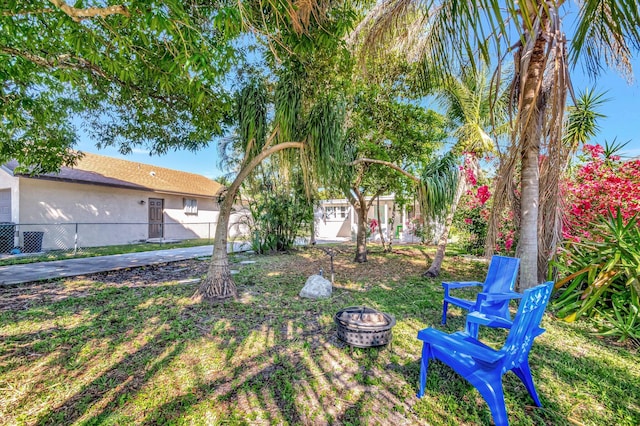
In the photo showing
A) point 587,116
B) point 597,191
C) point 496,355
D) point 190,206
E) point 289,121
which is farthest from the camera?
point 190,206

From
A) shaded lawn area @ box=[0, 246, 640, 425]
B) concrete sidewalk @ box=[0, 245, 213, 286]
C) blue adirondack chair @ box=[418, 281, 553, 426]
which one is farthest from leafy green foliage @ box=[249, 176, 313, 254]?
blue adirondack chair @ box=[418, 281, 553, 426]

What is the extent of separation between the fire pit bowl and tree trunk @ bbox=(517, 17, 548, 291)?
317 cm

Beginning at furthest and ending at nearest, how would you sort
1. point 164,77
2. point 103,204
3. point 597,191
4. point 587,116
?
1. point 103,204
2. point 587,116
3. point 597,191
4. point 164,77

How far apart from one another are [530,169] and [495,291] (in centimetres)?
234

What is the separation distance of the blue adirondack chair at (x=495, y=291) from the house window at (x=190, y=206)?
1690cm

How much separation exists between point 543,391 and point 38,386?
4.80 metres

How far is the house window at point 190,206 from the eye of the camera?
1820cm

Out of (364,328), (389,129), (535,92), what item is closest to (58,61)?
(364,328)

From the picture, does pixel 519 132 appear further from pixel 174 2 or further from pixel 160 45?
pixel 160 45

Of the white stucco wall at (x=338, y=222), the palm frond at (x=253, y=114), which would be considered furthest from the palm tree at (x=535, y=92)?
the white stucco wall at (x=338, y=222)

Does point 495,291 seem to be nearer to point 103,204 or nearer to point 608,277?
point 608,277

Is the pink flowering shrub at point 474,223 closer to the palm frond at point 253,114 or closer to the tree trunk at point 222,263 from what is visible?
the palm frond at point 253,114

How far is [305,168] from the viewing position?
545cm

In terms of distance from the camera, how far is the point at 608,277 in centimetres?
441
